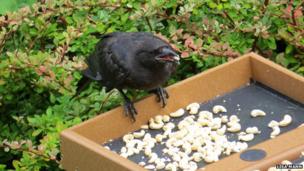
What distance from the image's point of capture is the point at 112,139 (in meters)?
4.32

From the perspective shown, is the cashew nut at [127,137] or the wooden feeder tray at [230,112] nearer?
the wooden feeder tray at [230,112]

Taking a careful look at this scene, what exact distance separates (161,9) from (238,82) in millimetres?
955

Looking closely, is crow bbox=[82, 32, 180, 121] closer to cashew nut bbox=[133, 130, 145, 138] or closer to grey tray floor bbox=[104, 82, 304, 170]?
cashew nut bbox=[133, 130, 145, 138]

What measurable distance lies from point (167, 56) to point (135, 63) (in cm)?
25

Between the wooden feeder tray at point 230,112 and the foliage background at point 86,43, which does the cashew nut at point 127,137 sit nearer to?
the wooden feeder tray at point 230,112

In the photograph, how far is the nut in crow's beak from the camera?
4.32 metres

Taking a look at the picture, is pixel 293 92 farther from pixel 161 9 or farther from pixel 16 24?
pixel 16 24

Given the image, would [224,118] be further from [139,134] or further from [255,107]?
[139,134]

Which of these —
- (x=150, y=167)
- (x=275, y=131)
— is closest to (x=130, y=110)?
(x=150, y=167)

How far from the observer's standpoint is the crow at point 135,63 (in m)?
4.45

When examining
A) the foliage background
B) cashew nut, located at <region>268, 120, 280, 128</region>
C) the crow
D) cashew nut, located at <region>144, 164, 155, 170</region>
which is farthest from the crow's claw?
cashew nut, located at <region>268, 120, 280, 128</region>

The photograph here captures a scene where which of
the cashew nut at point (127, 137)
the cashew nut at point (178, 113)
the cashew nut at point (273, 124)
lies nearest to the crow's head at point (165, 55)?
the cashew nut at point (178, 113)

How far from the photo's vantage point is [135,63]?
15.0 feet

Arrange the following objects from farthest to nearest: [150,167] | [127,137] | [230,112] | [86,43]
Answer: [86,43] < [230,112] < [127,137] < [150,167]
